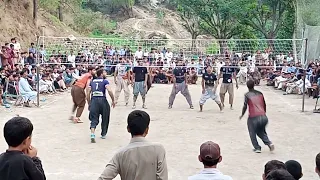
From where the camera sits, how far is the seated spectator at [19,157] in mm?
4215

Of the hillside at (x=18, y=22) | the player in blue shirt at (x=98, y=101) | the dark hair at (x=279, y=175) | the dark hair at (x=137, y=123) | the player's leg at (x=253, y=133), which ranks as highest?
the hillside at (x=18, y=22)

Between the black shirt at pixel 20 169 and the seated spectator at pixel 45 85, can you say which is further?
the seated spectator at pixel 45 85

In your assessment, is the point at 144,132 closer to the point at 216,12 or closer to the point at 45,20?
the point at 45,20

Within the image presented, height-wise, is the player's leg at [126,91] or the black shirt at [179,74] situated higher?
the black shirt at [179,74]

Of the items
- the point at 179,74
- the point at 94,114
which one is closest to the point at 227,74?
the point at 179,74

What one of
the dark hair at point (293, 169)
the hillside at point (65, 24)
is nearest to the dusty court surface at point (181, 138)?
the dark hair at point (293, 169)

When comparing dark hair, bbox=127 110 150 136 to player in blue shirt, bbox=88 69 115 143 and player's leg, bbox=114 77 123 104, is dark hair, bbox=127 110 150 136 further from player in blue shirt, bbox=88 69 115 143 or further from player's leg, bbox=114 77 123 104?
player's leg, bbox=114 77 123 104

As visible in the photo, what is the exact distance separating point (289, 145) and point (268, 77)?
1849 centimetres

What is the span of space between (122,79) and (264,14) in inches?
932

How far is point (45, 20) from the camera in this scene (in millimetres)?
38781

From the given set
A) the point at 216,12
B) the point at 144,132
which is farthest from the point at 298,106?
the point at 216,12

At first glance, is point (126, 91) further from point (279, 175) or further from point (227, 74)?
point (279, 175)

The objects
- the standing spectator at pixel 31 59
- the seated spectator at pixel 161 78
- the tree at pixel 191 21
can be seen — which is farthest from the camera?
the tree at pixel 191 21

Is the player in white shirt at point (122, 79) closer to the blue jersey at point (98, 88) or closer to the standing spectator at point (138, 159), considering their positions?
the blue jersey at point (98, 88)
